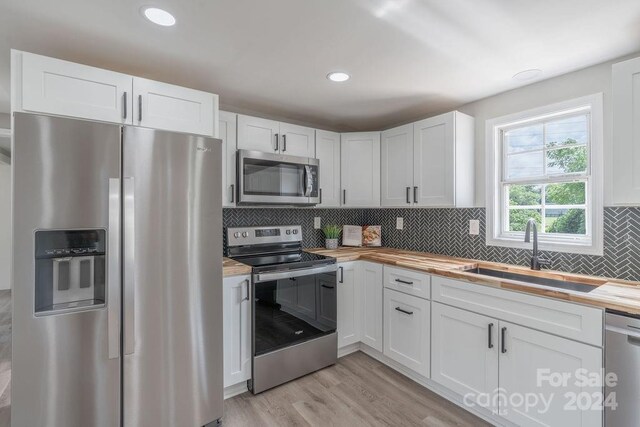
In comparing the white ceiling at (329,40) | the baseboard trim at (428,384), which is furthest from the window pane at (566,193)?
the baseboard trim at (428,384)

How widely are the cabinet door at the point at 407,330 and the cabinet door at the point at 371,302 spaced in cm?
8

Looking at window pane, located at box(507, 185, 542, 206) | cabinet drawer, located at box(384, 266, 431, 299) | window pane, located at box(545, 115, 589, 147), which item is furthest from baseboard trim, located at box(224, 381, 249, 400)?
window pane, located at box(545, 115, 589, 147)

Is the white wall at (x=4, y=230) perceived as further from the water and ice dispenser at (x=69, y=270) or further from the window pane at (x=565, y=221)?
the window pane at (x=565, y=221)

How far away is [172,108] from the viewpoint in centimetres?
188

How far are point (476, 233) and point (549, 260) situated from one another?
566mm

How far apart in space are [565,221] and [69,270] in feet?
9.99

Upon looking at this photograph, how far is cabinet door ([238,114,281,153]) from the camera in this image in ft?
8.17

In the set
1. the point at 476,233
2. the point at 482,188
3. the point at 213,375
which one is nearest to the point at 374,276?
the point at 476,233

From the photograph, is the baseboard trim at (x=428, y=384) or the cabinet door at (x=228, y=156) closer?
the baseboard trim at (x=428, y=384)

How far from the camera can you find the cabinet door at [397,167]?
9.27ft

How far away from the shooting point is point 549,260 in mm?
2166

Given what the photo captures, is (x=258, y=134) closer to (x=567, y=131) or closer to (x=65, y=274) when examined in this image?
(x=65, y=274)

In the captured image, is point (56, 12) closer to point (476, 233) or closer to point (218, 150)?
point (218, 150)

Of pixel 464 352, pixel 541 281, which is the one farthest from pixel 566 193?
pixel 464 352
